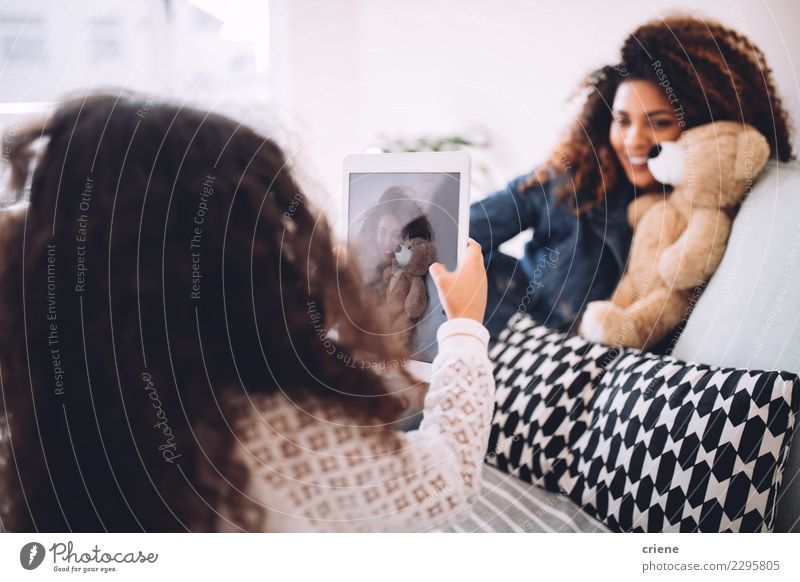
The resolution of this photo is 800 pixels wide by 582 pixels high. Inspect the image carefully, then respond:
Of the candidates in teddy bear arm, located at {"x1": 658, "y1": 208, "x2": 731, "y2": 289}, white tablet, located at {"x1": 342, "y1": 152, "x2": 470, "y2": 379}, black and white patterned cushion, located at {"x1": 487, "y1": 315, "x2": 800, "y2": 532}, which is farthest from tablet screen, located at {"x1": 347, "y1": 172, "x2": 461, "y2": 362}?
teddy bear arm, located at {"x1": 658, "y1": 208, "x2": 731, "y2": 289}

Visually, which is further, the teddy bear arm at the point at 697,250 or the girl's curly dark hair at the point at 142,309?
the teddy bear arm at the point at 697,250

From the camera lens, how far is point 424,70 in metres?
0.70

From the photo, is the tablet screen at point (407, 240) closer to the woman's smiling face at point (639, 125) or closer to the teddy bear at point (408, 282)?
the teddy bear at point (408, 282)

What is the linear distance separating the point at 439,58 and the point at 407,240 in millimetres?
210

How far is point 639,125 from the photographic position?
2.32 feet

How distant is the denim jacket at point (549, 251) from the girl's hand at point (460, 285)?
0.25ft

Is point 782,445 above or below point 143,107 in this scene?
below

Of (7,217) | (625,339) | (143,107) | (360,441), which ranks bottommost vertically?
(360,441)

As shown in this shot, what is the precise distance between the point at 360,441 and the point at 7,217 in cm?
41

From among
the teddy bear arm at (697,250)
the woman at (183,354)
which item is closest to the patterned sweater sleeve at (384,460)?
the woman at (183,354)

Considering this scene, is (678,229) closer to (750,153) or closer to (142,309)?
(750,153)

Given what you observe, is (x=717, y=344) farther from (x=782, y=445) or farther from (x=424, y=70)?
(x=424, y=70)

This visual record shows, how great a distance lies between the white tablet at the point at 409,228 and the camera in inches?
25.7

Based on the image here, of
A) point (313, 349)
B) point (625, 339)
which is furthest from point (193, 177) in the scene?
point (625, 339)
